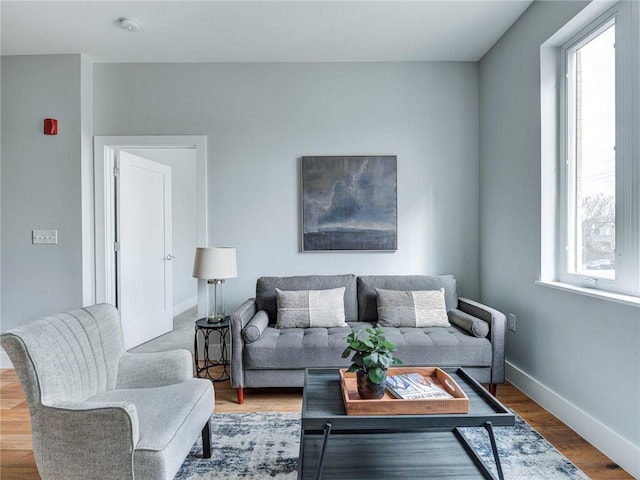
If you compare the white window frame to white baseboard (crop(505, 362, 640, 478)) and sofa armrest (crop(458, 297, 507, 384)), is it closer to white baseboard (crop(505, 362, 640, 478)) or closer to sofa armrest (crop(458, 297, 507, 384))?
sofa armrest (crop(458, 297, 507, 384))

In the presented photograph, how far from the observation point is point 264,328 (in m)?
2.72

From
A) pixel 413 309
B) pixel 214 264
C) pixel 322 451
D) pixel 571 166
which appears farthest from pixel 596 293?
pixel 214 264

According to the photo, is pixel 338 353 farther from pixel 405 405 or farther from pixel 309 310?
pixel 405 405

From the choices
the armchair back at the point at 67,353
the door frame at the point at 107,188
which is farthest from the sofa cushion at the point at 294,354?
the door frame at the point at 107,188

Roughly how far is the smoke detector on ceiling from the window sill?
351 cm

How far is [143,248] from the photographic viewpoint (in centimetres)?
389

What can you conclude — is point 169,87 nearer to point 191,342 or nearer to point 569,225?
point 191,342

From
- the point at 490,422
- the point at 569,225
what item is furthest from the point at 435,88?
the point at 490,422

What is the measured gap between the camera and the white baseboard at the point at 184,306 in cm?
530

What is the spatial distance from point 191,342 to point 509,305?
3148 millimetres

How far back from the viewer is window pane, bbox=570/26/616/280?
2.03m

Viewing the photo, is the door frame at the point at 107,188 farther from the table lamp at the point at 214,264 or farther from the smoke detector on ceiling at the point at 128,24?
the smoke detector on ceiling at the point at 128,24

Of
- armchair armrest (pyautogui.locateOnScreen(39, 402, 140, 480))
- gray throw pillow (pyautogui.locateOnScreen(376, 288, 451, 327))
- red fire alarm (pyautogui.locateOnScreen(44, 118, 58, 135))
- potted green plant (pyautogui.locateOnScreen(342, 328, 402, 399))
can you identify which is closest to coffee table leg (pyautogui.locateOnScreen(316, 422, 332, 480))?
potted green plant (pyautogui.locateOnScreen(342, 328, 402, 399))

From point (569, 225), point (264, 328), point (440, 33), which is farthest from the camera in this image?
point (440, 33)
